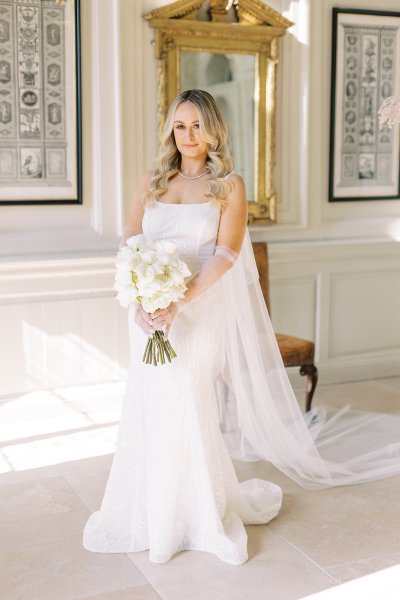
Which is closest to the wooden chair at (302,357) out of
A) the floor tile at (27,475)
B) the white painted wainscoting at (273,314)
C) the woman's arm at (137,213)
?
the white painted wainscoting at (273,314)

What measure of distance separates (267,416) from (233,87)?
93.4 inches

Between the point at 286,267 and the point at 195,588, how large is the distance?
3024mm

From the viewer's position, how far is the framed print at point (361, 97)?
5789 mm

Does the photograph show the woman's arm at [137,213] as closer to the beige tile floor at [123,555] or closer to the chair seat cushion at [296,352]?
the beige tile floor at [123,555]

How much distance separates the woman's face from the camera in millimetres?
3359

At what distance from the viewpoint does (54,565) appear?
327cm

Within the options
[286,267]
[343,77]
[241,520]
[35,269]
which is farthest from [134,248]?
[343,77]

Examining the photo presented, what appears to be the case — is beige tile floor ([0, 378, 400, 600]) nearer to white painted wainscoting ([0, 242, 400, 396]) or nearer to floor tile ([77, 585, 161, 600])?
floor tile ([77, 585, 161, 600])

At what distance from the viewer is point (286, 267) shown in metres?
5.75

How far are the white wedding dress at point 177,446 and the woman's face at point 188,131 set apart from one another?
0.23 metres

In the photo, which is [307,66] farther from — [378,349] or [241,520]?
[241,520]

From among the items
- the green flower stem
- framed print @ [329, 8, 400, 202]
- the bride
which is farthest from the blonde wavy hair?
framed print @ [329, 8, 400, 202]

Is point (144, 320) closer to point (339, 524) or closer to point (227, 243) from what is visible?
point (227, 243)

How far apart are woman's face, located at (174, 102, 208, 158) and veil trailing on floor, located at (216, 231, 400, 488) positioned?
56cm
